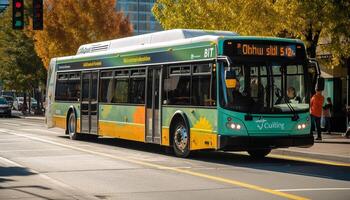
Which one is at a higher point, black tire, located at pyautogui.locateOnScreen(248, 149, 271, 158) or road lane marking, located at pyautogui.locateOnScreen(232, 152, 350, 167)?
black tire, located at pyautogui.locateOnScreen(248, 149, 271, 158)

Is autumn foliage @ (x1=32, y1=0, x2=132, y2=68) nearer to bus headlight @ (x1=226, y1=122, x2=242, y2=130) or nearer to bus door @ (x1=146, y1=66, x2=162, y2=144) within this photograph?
bus door @ (x1=146, y1=66, x2=162, y2=144)

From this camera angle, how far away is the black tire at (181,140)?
1628 cm

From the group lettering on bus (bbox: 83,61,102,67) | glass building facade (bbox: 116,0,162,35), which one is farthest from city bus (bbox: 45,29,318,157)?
glass building facade (bbox: 116,0,162,35)

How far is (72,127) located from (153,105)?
717cm

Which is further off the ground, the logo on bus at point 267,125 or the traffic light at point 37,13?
the traffic light at point 37,13

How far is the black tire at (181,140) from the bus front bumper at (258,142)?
1.60 meters

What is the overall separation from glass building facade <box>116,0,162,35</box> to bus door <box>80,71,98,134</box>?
506ft

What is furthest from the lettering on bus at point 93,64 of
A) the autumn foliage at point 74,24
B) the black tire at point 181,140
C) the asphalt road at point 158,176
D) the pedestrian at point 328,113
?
the autumn foliage at point 74,24

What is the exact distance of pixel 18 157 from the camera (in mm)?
16656

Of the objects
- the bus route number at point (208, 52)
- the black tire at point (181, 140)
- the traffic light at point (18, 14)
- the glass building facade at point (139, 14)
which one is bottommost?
the black tire at point (181, 140)

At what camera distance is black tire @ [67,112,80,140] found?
2384cm

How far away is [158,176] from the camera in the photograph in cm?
1257

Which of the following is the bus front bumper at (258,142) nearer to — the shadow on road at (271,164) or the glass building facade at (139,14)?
the shadow on road at (271,164)

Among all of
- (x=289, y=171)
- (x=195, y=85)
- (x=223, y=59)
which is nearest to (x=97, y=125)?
(x=195, y=85)
